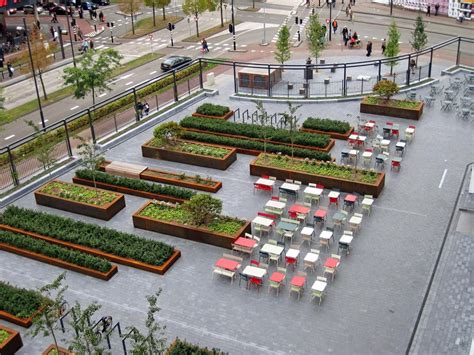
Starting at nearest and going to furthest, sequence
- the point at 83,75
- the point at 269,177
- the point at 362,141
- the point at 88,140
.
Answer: the point at 269,177 < the point at 362,141 < the point at 88,140 < the point at 83,75

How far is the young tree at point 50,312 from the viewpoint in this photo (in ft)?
53.8

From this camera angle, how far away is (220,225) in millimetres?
23703

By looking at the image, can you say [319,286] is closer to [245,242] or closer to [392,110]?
[245,242]

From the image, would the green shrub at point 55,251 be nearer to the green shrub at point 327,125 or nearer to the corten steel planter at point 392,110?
the green shrub at point 327,125

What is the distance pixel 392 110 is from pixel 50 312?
2230 cm

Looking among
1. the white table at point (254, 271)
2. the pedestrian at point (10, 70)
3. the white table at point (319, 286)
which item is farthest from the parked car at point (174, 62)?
the white table at point (319, 286)

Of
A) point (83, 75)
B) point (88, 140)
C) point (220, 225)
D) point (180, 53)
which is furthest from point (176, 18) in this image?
point (220, 225)

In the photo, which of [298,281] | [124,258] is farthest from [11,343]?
[298,281]

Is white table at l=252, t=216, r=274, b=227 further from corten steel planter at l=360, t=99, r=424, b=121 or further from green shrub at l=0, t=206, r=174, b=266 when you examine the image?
corten steel planter at l=360, t=99, r=424, b=121

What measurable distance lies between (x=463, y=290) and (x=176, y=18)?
50157 millimetres

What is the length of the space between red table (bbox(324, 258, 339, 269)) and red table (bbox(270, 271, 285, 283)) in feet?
5.10

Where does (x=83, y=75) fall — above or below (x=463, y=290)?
above

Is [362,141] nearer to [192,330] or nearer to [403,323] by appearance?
[403,323]

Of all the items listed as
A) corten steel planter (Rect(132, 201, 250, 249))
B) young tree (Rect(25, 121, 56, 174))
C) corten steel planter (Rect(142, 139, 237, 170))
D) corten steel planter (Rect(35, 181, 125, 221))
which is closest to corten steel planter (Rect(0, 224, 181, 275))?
corten steel planter (Rect(132, 201, 250, 249))
